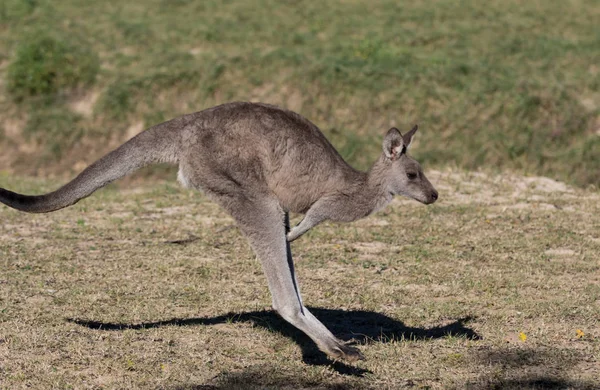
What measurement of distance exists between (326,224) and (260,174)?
4.33 meters

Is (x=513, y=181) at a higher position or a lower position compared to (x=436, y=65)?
lower

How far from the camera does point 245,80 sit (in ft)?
53.4

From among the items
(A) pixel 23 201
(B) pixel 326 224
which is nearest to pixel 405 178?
(A) pixel 23 201

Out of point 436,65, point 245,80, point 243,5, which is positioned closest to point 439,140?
point 436,65

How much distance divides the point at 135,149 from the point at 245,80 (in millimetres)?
10222

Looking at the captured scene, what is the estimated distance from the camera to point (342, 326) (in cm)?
717

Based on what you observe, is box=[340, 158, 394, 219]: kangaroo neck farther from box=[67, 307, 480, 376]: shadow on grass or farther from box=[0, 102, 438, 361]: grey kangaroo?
box=[67, 307, 480, 376]: shadow on grass

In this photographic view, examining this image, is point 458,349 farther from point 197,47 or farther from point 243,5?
point 243,5

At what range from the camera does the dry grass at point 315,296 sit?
600 centimetres

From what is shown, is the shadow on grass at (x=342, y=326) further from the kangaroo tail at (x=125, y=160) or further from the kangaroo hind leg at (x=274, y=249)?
the kangaroo tail at (x=125, y=160)

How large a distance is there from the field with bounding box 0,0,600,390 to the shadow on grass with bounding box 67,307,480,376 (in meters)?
0.03

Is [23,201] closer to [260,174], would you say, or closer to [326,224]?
[260,174]

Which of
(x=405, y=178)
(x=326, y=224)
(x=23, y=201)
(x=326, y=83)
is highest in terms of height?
(x=326, y=83)

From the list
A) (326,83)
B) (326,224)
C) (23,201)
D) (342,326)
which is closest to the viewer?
(23,201)
